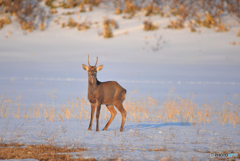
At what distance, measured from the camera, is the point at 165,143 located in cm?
706

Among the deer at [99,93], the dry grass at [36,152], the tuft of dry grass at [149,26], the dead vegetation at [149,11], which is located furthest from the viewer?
the dead vegetation at [149,11]

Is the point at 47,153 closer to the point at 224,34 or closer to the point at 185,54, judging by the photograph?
the point at 185,54

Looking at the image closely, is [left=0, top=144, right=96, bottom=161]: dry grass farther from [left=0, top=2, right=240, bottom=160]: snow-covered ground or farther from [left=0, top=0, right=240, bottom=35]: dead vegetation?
[left=0, top=0, right=240, bottom=35]: dead vegetation

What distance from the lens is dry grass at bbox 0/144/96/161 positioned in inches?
219

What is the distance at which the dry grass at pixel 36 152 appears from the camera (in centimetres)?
556

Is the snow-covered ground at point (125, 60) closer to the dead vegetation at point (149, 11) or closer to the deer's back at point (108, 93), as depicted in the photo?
the dead vegetation at point (149, 11)

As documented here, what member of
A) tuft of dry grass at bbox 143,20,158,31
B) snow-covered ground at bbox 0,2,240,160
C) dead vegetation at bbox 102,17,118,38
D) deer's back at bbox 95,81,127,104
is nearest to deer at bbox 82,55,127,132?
deer's back at bbox 95,81,127,104

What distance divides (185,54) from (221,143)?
2102 cm

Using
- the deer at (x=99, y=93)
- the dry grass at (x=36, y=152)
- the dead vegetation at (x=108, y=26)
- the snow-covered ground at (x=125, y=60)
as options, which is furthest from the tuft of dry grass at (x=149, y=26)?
the dry grass at (x=36, y=152)

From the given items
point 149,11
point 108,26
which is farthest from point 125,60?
point 149,11

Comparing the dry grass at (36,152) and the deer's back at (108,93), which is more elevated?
the deer's back at (108,93)

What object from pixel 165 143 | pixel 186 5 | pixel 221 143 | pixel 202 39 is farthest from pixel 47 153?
pixel 186 5

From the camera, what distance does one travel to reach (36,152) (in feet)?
19.2

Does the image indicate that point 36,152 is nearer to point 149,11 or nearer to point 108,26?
point 108,26
